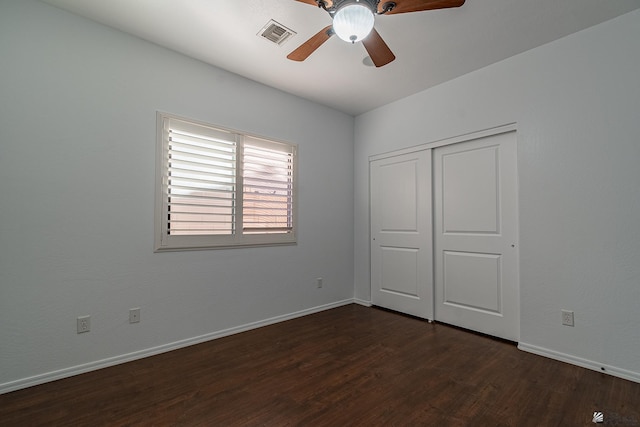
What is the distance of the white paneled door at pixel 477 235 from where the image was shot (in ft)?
9.33

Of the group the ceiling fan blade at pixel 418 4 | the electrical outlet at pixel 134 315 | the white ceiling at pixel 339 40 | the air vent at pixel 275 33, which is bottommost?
the electrical outlet at pixel 134 315

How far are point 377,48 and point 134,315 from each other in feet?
9.38

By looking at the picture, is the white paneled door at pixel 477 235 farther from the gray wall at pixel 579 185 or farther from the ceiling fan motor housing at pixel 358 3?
the ceiling fan motor housing at pixel 358 3

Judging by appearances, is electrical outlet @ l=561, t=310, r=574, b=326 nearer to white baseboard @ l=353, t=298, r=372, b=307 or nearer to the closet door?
the closet door

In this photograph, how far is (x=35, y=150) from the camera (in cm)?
210

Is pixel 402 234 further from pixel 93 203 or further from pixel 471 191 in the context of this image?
pixel 93 203

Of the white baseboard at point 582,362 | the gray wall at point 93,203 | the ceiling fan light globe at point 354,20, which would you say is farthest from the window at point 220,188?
the white baseboard at point 582,362

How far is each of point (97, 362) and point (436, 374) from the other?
2.62 meters

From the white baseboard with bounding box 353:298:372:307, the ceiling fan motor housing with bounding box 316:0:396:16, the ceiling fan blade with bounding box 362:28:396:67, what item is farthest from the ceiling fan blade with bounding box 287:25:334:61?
the white baseboard with bounding box 353:298:372:307

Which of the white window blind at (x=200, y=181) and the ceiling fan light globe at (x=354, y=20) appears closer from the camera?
the ceiling fan light globe at (x=354, y=20)

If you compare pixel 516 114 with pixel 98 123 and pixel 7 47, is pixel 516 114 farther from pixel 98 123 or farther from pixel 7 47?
pixel 7 47

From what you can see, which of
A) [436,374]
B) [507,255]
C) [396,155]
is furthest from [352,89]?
[436,374]

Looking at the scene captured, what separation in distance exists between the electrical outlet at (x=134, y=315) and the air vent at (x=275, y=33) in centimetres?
255

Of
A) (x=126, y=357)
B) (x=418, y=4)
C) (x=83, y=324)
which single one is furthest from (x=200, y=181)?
(x=418, y=4)
